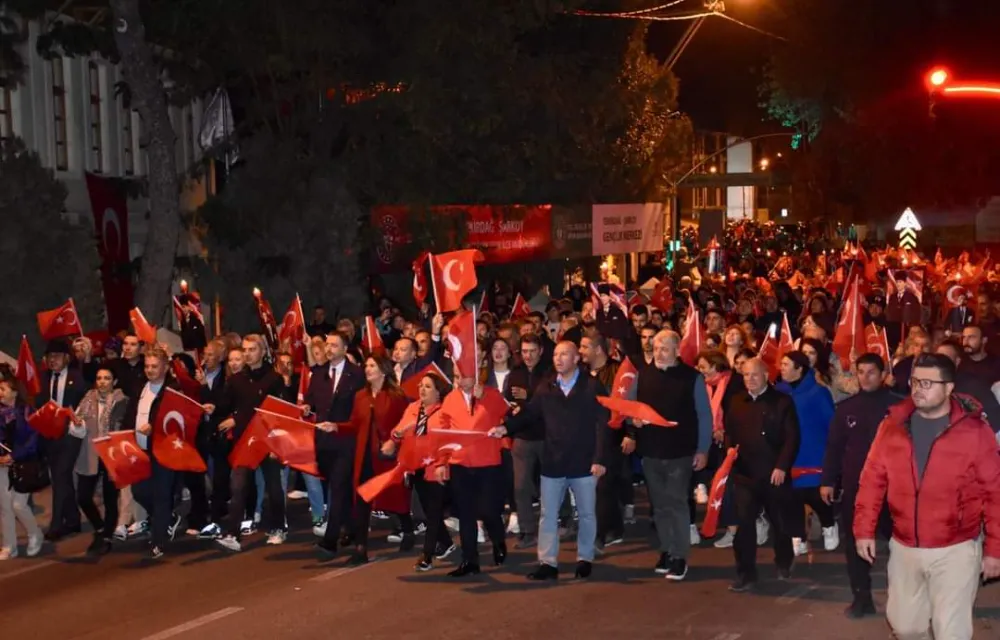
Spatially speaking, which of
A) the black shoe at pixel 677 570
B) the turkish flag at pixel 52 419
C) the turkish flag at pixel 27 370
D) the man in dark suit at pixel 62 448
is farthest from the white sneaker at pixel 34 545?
the black shoe at pixel 677 570

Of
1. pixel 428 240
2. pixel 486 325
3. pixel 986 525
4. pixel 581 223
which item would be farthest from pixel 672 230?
pixel 986 525

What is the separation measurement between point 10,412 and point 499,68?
1329 centimetres

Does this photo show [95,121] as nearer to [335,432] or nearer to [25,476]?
[25,476]

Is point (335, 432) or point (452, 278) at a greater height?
point (452, 278)

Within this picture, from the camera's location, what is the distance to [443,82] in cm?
2306

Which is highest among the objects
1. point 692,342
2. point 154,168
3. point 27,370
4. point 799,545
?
point 154,168

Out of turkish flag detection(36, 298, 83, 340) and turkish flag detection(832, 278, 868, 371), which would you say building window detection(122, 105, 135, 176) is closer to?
turkish flag detection(36, 298, 83, 340)

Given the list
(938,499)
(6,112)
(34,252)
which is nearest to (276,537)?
(938,499)

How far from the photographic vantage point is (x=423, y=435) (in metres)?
11.0

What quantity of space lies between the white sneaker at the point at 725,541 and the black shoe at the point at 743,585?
149 centimetres

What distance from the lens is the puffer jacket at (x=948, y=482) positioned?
693 centimetres

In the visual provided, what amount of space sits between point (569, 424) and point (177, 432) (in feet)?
11.5

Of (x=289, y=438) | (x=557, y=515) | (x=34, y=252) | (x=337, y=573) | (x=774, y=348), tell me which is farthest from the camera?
(x=34, y=252)

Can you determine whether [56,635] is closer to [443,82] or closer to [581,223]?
[443,82]
